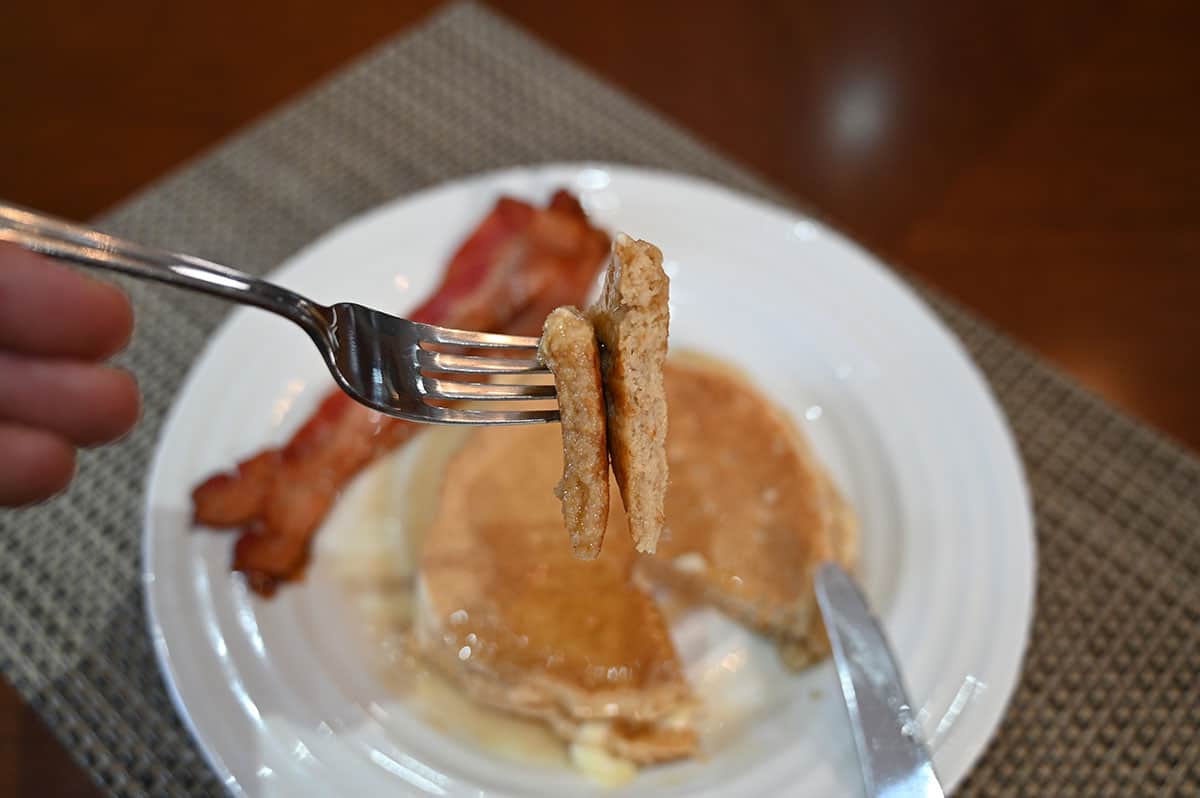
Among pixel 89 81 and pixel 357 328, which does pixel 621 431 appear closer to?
pixel 357 328

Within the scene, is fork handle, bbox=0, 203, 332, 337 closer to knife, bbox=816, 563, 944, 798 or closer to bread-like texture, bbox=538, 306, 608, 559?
bread-like texture, bbox=538, 306, 608, 559

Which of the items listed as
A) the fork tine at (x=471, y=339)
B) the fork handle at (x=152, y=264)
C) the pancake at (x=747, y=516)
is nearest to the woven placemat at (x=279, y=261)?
the pancake at (x=747, y=516)

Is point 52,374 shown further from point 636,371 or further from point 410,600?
point 636,371

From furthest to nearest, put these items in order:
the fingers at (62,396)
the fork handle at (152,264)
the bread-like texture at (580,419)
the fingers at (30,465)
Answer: the fingers at (62,396)
the fingers at (30,465)
the fork handle at (152,264)
the bread-like texture at (580,419)

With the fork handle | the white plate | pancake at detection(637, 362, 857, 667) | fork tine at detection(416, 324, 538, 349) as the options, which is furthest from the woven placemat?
fork tine at detection(416, 324, 538, 349)

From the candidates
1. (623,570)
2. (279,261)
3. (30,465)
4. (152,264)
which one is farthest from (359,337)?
(279,261)

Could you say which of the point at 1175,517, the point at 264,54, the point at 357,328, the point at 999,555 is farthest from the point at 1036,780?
the point at 264,54

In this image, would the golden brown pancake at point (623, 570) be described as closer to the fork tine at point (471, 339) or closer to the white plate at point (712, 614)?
the white plate at point (712, 614)
